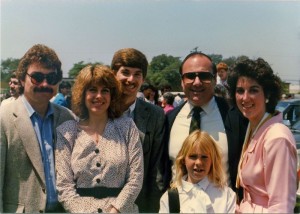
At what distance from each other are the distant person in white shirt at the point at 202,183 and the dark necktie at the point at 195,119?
0.25 m

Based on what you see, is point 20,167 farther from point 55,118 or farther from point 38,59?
point 38,59

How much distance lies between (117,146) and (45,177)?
0.58 metres

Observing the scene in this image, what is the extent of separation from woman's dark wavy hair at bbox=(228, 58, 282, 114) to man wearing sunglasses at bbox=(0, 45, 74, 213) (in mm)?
1412

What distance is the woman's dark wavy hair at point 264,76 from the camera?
124 inches

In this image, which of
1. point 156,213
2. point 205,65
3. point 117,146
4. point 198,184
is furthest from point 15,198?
point 205,65

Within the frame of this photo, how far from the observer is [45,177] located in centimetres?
321

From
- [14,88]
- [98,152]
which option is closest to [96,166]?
[98,152]

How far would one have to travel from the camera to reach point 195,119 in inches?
139

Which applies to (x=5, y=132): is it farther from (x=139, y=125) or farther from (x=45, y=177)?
(x=139, y=125)

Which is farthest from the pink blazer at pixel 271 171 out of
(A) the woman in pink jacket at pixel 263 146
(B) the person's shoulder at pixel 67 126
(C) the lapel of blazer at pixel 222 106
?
(B) the person's shoulder at pixel 67 126

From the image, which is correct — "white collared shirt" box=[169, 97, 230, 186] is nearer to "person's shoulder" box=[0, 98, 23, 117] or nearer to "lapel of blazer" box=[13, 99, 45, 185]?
"lapel of blazer" box=[13, 99, 45, 185]

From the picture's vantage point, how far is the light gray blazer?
316cm

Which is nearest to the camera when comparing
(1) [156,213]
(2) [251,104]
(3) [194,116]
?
(2) [251,104]

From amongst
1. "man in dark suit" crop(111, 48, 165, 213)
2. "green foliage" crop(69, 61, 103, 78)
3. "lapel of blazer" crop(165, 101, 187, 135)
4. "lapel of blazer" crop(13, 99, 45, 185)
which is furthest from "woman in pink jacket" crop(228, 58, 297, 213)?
"lapel of blazer" crop(13, 99, 45, 185)
